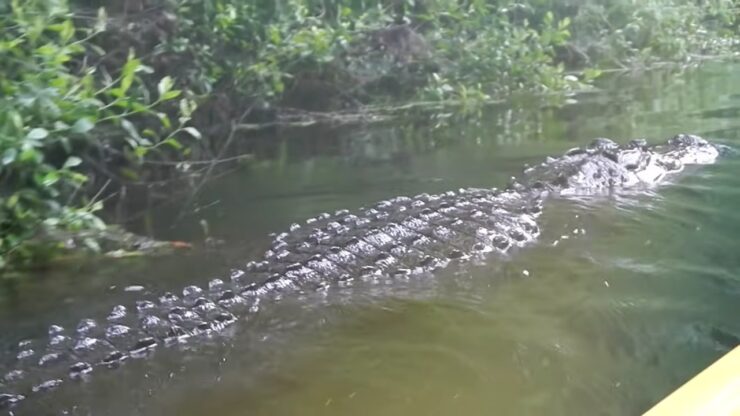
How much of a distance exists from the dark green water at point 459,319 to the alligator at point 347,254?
68 millimetres

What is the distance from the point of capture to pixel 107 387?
2080 millimetres

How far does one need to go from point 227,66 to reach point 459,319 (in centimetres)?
328

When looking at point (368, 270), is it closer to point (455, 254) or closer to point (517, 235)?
point (455, 254)

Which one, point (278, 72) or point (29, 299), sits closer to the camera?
point (29, 299)

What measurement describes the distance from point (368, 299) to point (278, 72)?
3144 mm

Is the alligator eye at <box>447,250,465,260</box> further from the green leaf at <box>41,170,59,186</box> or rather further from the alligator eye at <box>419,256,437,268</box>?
the green leaf at <box>41,170,59,186</box>

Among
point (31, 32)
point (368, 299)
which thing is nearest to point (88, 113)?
point (31, 32)

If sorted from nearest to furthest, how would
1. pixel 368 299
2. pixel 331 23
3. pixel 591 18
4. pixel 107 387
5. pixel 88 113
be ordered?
1. pixel 107 387
2. pixel 368 299
3. pixel 88 113
4. pixel 331 23
5. pixel 591 18

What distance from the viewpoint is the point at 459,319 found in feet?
8.21

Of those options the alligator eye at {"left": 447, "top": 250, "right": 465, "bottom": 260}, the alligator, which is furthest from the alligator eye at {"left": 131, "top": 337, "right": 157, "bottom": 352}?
the alligator eye at {"left": 447, "top": 250, "right": 465, "bottom": 260}

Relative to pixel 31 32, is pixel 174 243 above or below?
below

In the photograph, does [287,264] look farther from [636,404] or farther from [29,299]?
[636,404]

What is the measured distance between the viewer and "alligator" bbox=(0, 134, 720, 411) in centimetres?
215

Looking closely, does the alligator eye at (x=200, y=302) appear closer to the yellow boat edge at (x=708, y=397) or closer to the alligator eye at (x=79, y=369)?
the alligator eye at (x=79, y=369)
